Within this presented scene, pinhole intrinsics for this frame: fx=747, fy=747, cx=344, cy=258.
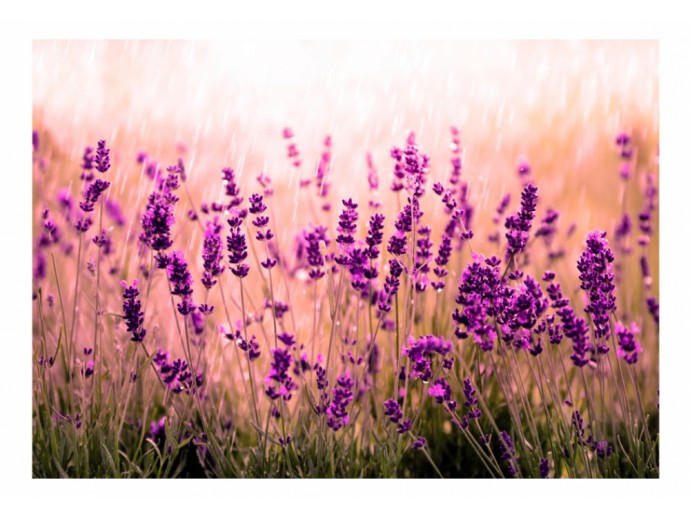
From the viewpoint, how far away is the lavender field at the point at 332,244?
7.82 ft

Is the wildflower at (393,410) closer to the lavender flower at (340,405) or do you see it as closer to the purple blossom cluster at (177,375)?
the lavender flower at (340,405)

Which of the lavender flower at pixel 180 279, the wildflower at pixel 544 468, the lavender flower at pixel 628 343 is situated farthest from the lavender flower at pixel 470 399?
the lavender flower at pixel 180 279

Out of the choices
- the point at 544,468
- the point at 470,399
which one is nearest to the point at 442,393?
the point at 470,399

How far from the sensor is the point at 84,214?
2508 millimetres

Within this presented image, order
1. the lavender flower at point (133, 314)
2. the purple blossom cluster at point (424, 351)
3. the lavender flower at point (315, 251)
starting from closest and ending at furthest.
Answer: the purple blossom cluster at point (424, 351), the lavender flower at point (133, 314), the lavender flower at point (315, 251)

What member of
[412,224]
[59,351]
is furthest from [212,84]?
[59,351]

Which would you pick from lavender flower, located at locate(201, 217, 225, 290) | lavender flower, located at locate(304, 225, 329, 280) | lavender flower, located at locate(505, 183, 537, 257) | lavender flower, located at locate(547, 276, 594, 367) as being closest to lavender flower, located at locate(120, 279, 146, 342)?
lavender flower, located at locate(201, 217, 225, 290)

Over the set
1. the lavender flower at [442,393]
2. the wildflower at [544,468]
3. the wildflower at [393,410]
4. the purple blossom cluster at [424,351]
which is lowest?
the wildflower at [544,468]

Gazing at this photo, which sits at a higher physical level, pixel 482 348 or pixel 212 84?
pixel 212 84

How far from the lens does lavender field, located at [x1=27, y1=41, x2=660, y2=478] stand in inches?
93.9

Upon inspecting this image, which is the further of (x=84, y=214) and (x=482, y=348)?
(x=84, y=214)

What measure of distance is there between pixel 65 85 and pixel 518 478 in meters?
1.98
